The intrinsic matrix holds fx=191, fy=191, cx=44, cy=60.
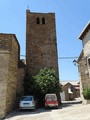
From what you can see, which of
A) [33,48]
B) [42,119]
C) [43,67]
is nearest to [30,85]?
[43,67]

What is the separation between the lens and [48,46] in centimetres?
2958

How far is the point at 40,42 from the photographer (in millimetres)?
29812

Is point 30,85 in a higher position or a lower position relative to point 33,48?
lower

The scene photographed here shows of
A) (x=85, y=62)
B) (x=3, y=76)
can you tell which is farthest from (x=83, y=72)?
(x=3, y=76)

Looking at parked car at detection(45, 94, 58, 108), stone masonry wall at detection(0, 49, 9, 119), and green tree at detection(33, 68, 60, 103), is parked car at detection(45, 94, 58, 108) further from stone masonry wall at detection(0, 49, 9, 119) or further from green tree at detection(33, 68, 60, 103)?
stone masonry wall at detection(0, 49, 9, 119)

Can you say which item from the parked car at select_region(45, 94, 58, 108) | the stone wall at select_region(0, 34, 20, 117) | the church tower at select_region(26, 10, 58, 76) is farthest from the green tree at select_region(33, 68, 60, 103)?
the stone wall at select_region(0, 34, 20, 117)

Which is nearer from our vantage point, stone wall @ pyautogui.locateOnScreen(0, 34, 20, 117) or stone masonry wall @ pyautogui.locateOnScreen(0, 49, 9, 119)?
stone masonry wall @ pyautogui.locateOnScreen(0, 49, 9, 119)

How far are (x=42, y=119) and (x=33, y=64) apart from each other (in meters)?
16.0

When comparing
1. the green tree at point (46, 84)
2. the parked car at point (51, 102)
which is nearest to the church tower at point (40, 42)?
the green tree at point (46, 84)

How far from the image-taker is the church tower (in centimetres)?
2873

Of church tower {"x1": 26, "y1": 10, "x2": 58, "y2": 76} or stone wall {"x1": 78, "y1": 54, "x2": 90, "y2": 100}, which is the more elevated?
church tower {"x1": 26, "y1": 10, "x2": 58, "y2": 76}

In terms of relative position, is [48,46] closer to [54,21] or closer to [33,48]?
[33,48]

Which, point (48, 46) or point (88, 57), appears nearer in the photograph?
point (88, 57)

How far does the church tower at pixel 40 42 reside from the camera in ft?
94.3
